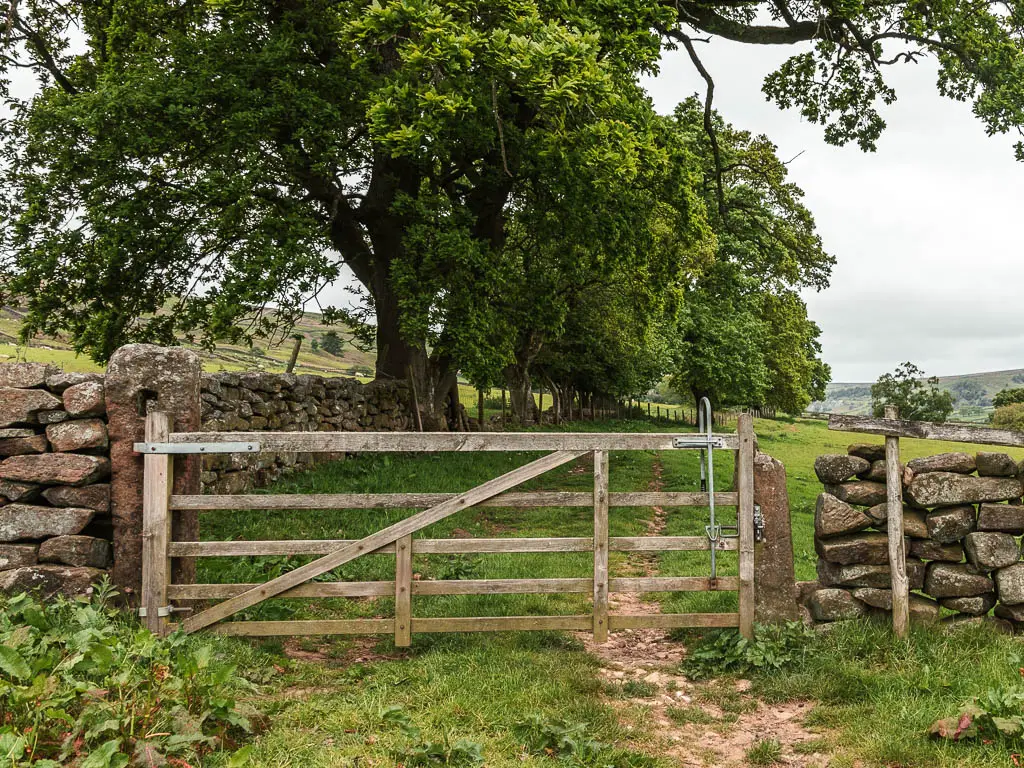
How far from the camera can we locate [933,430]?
19.7ft

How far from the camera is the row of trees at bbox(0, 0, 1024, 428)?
1072 cm

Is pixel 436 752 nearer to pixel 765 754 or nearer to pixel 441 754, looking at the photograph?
pixel 441 754

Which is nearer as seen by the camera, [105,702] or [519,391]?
[105,702]

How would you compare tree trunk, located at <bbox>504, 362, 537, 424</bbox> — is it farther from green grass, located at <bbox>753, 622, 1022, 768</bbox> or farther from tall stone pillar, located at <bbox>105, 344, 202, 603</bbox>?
green grass, located at <bbox>753, 622, 1022, 768</bbox>

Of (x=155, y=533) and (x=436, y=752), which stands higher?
(x=155, y=533)

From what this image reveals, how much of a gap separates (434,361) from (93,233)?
8.10 meters

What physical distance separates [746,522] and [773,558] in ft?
1.46

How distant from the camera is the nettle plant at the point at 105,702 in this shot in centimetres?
339

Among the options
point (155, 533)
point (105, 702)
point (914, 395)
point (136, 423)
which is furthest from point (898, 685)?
point (914, 395)

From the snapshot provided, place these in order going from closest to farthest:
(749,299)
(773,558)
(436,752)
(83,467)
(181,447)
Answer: (436,752), (181,447), (83,467), (773,558), (749,299)

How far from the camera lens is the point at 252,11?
13133mm

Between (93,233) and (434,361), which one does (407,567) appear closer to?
(93,233)

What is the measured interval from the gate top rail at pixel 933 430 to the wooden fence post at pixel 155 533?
563 cm

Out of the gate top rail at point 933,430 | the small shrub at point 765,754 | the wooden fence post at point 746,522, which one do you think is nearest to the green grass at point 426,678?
the small shrub at point 765,754
